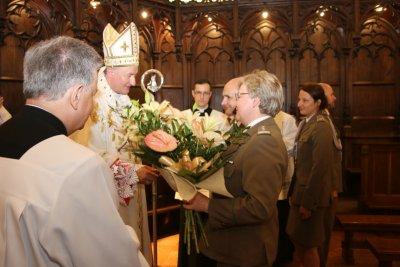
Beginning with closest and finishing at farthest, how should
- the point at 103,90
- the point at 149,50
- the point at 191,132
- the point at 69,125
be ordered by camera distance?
the point at 69,125, the point at 191,132, the point at 103,90, the point at 149,50

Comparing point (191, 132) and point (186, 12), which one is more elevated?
point (186, 12)

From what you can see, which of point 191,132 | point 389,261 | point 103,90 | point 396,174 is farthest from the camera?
point 396,174

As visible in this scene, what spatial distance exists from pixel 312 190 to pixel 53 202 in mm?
2641

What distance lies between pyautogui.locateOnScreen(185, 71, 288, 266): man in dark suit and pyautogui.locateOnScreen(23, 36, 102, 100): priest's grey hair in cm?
100

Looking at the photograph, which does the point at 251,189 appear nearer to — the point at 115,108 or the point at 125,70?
the point at 115,108

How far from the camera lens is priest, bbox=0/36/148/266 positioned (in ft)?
3.66

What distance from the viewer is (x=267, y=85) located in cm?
225

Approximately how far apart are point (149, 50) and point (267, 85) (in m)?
5.46

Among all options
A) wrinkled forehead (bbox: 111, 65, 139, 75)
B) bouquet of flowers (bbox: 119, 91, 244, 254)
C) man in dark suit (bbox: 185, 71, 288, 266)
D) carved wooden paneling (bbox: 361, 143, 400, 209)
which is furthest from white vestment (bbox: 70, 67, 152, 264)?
carved wooden paneling (bbox: 361, 143, 400, 209)

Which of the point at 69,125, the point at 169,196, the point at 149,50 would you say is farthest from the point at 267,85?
the point at 149,50

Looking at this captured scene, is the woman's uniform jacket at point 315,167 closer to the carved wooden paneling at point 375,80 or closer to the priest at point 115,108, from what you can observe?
the priest at point 115,108

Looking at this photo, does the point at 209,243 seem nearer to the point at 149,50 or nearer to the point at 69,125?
the point at 69,125

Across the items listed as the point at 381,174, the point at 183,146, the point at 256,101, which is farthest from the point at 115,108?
the point at 381,174

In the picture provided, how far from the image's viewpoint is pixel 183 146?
82.2 inches
